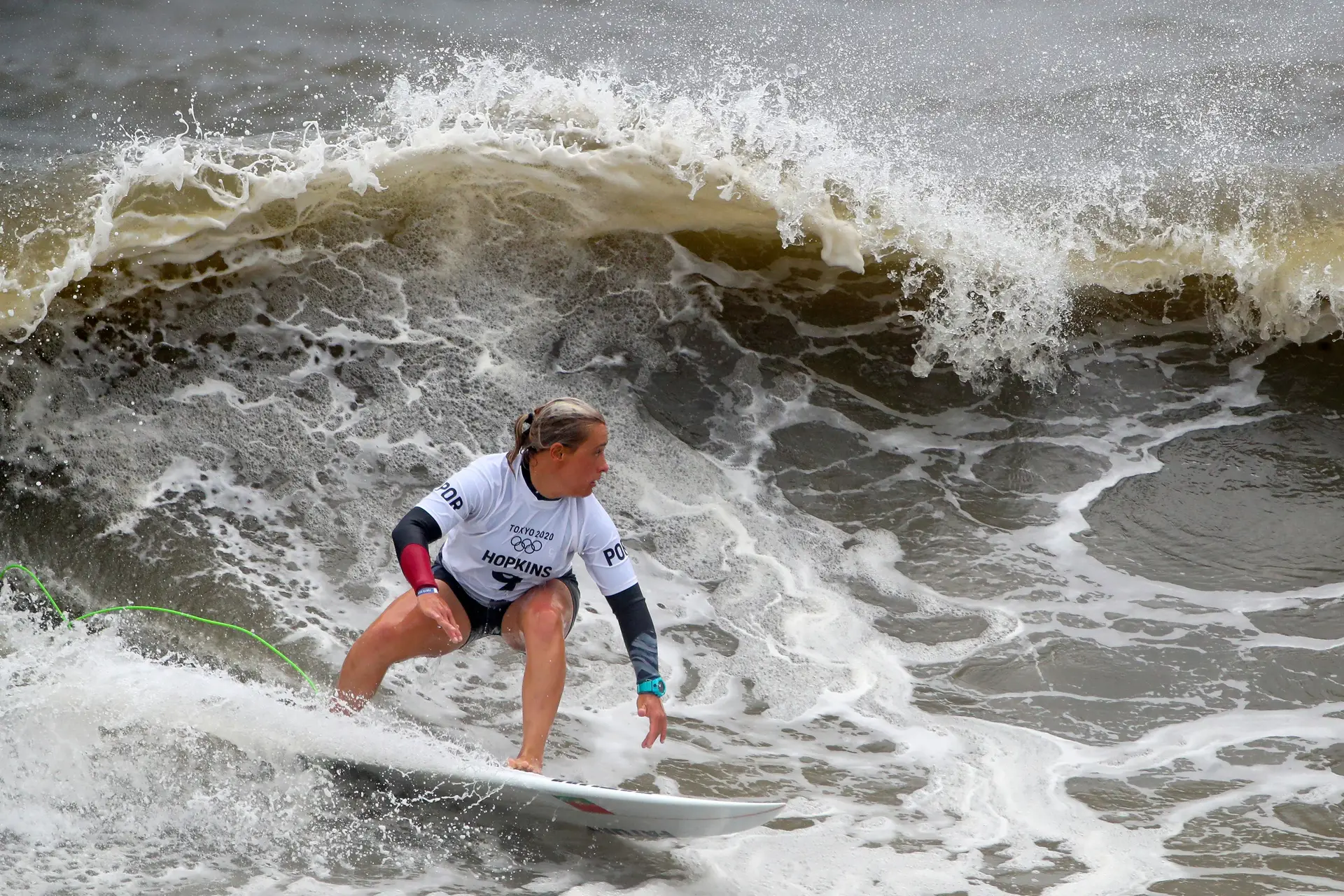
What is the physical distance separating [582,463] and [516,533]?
1.07 feet

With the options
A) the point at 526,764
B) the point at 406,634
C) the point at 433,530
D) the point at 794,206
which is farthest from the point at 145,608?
the point at 794,206

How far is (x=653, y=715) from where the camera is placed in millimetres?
3453

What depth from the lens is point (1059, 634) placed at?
5.11 metres

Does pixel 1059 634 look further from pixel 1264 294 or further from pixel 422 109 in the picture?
pixel 422 109

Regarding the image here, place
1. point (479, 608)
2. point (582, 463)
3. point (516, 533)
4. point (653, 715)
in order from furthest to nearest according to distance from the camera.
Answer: point (479, 608) < point (516, 533) < point (582, 463) < point (653, 715)

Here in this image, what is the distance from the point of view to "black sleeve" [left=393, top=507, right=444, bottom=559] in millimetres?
3455

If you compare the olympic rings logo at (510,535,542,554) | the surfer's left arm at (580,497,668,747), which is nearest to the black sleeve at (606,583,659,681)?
the surfer's left arm at (580,497,668,747)

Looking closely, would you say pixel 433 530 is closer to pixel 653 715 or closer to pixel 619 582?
pixel 619 582

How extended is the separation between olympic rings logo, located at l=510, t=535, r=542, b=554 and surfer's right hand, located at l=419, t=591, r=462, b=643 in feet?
1.21

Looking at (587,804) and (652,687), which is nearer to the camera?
(587,804)

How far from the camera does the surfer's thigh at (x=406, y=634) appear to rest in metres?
3.68

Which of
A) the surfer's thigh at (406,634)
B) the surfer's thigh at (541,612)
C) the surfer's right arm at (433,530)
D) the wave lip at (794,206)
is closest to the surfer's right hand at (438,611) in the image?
the surfer's right arm at (433,530)

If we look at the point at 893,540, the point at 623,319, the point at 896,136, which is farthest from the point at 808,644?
the point at 896,136

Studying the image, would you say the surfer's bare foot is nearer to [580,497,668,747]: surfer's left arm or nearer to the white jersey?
[580,497,668,747]: surfer's left arm
